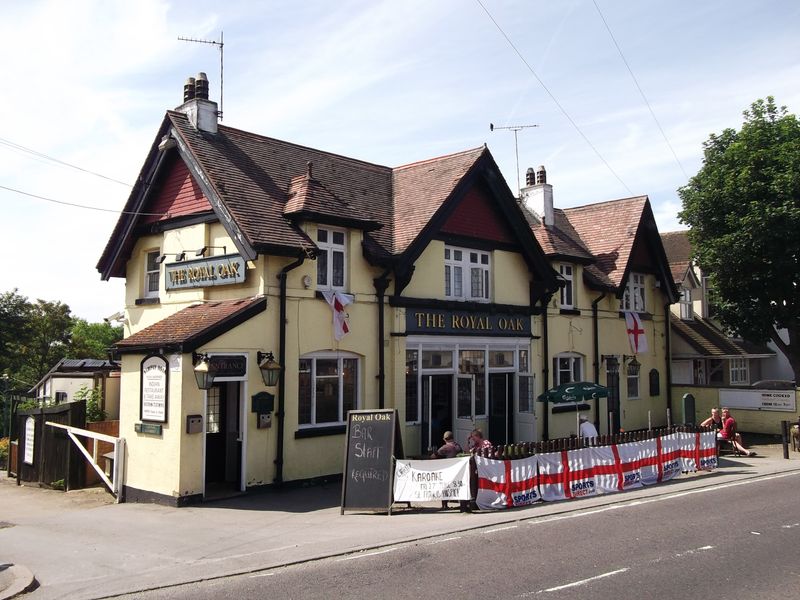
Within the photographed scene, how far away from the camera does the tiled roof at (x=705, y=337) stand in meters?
29.7

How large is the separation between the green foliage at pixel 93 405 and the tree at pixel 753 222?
71.3 feet

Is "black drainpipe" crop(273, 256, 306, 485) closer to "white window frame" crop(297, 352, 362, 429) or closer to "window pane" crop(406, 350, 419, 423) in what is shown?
"white window frame" crop(297, 352, 362, 429)

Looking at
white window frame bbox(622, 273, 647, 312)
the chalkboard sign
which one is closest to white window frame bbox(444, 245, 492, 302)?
the chalkboard sign

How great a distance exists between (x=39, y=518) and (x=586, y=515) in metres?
9.74

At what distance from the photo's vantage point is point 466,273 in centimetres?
2002

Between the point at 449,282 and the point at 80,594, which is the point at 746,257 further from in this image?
the point at 80,594

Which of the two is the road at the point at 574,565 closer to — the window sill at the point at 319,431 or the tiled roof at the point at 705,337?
the window sill at the point at 319,431

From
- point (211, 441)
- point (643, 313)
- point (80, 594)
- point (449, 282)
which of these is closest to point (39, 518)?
point (211, 441)

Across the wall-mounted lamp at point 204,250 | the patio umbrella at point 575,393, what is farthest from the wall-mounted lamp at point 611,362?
the wall-mounted lamp at point 204,250

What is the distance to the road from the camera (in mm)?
7957

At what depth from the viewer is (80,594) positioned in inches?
336

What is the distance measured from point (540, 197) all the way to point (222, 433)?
572 inches

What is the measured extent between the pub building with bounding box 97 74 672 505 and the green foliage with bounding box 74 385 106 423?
1.97 meters

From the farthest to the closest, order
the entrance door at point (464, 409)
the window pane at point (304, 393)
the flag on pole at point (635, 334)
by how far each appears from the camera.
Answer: the flag on pole at point (635, 334)
the entrance door at point (464, 409)
the window pane at point (304, 393)
